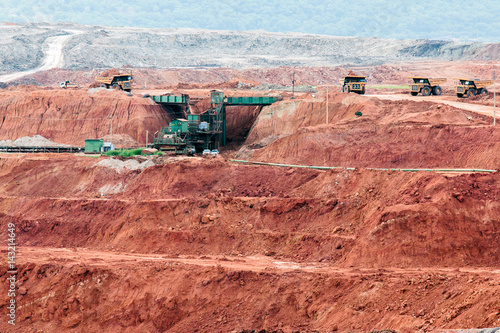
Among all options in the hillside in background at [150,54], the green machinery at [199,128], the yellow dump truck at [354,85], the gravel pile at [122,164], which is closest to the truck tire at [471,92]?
the yellow dump truck at [354,85]

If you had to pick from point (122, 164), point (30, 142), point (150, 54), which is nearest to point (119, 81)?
point (30, 142)

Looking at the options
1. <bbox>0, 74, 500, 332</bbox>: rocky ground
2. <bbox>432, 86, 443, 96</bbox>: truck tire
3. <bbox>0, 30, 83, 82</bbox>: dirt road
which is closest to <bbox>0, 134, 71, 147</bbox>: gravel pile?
<bbox>0, 74, 500, 332</bbox>: rocky ground

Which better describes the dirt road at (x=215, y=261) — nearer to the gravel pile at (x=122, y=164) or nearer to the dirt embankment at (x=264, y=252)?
the dirt embankment at (x=264, y=252)

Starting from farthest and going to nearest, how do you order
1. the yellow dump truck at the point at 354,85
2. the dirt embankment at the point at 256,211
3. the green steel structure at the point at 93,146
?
the yellow dump truck at the point at 354,85, the green steel structure at the point at 93,146, the dirt embankment at the point at 256,211

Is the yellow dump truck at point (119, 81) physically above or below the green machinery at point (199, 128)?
above

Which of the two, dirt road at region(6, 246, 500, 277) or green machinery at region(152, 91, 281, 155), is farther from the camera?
green machinery at region(152, 91, 281, 155)

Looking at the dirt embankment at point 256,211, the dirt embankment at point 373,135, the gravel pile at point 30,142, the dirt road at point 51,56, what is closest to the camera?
the dirt embankment at point 256,211

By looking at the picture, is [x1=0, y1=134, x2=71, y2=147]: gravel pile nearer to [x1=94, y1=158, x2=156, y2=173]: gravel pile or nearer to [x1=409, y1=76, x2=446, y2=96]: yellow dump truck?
[x1=94, y1=158, x2=156, y2=173]: gravel pile
